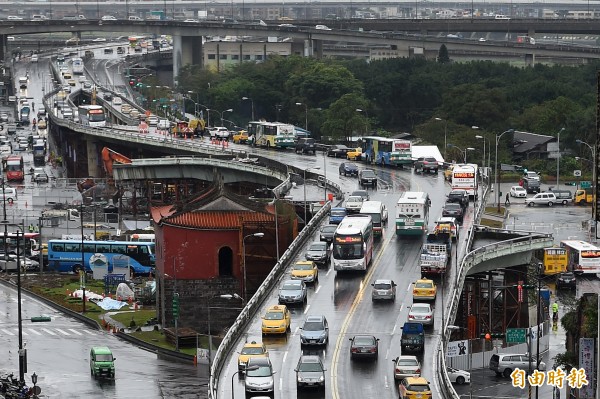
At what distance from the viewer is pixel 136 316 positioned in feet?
361

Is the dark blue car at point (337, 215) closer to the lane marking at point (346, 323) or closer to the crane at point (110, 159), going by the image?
the lane marking at point (346, 323)

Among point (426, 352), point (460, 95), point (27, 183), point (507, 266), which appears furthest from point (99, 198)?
point (426, 352)

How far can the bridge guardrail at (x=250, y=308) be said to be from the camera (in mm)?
72719

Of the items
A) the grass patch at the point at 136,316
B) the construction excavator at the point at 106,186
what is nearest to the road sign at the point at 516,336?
the grass patch at the point at 136,316

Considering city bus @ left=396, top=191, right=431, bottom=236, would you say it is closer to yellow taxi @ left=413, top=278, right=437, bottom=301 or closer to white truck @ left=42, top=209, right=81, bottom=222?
yellow taxi @ left=413, top=278, right=437, bottom=301

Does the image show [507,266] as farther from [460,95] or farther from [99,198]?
[460,95]

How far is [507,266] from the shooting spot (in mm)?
107688

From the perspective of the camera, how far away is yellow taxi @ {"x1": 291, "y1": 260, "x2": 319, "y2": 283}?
92.8 meters

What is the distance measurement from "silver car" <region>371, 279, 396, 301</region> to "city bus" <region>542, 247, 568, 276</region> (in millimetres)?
33299

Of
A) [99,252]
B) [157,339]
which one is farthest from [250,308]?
[99,252]

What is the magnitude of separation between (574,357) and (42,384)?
31333 mm

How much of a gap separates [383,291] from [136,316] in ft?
90.6

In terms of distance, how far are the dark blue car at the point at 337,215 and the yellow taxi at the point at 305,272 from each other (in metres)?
16.2

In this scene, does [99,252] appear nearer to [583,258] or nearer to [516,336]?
[583,258]
